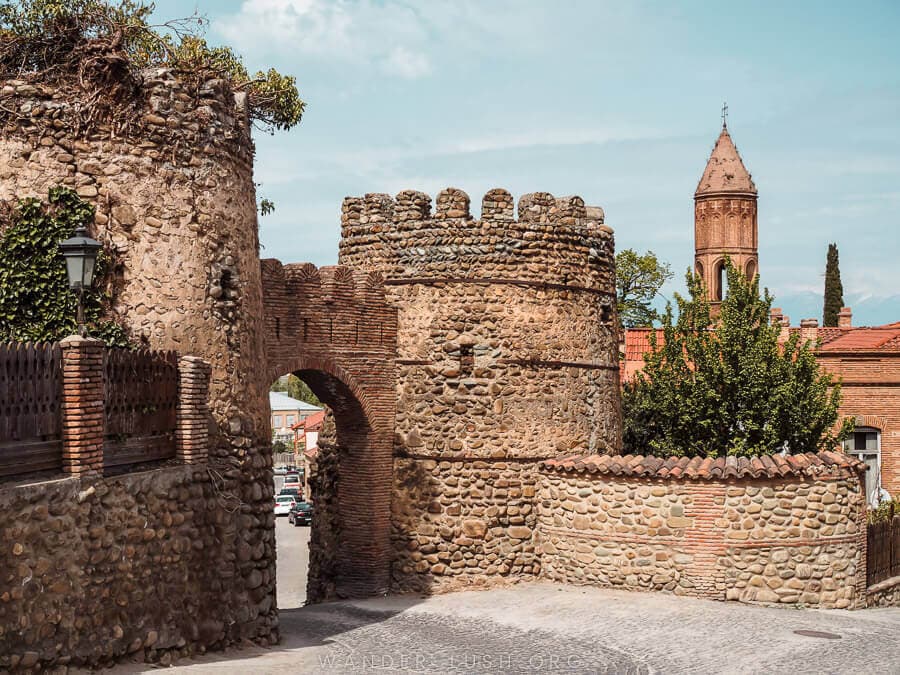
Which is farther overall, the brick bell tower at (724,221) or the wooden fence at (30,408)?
the brick bell tower at (724,221)

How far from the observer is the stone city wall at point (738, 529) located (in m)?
15.5

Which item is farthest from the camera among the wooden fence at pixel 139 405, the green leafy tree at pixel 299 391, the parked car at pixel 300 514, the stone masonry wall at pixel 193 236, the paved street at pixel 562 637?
the green leafy tree at pixel 299 391

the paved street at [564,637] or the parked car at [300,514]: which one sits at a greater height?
the paved street at [564,637]

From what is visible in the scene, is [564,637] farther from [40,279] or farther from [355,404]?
[40,279]

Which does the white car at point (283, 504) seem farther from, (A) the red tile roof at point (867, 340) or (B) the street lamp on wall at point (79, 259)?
(B) the street lamp on wall at point (79, 259)

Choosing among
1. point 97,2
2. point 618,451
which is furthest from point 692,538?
point 97,2

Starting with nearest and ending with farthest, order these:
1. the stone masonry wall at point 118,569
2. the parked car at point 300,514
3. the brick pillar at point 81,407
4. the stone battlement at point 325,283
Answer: the stone masonry wall at point 118,569
the brick pillar at point 81,407
the stone battlement at point 325,283
the parked car at point 300,514

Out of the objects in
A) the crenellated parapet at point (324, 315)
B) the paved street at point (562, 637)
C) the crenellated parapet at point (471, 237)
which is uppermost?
the crenellated parapet at point (471, 237)

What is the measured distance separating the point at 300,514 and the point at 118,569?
3154 centimetres

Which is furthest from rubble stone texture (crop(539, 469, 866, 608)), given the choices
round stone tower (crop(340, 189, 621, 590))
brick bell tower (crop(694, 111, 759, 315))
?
brick bell tower (crop(694, 111, 759, 315))

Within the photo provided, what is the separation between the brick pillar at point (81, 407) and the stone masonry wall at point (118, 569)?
0.66ft

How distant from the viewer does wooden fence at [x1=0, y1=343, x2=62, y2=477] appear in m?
8.97

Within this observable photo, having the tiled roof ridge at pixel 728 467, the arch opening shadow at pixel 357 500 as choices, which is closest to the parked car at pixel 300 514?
the arch opening shadow at pixel 357 500

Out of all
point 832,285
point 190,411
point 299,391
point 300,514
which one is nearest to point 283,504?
point 300,514
